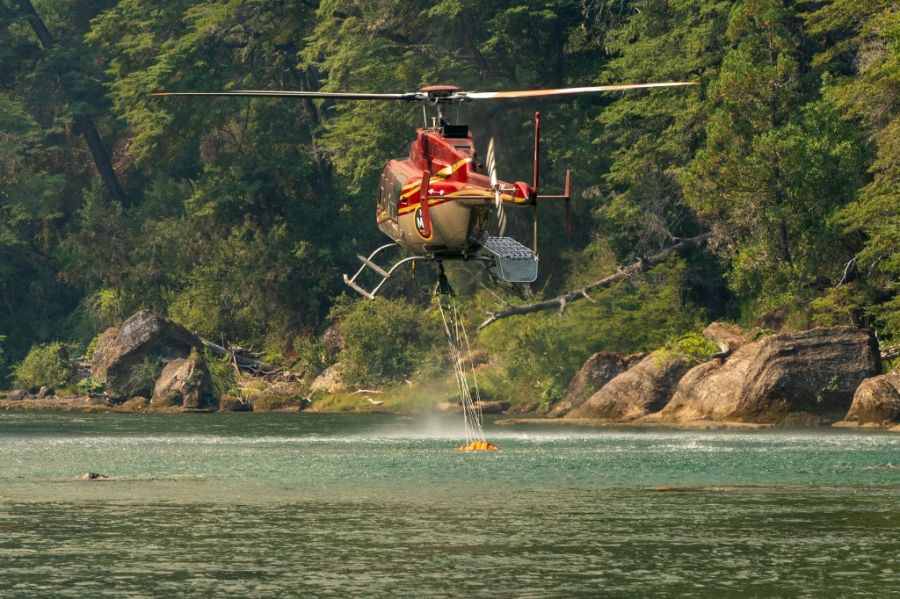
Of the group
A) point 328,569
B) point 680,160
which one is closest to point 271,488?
point 328,569

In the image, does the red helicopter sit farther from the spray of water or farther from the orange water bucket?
the spray of water

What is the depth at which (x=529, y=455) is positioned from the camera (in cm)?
4681

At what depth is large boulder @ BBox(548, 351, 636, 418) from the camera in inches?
2594

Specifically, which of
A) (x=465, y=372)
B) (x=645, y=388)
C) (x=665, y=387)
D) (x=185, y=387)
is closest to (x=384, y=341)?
(x=465, y=372)

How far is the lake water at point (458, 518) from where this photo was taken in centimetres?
2505

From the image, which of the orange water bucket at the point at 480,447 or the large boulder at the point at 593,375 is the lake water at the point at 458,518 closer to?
the orange water bucket at the point at 480,447

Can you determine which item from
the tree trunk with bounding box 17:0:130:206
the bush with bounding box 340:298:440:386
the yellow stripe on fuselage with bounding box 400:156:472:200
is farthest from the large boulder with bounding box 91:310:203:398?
the yellow stripe on fuselage with bounding box 400:156:472:200

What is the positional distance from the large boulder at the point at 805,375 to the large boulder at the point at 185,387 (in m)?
25.9

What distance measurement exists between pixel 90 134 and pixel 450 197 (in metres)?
63.6

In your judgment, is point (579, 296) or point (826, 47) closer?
point (826, 47)

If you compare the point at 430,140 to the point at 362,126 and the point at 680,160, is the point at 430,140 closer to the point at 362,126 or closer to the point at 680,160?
the point at 680,160

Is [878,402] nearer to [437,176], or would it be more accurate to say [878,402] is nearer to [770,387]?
[770,387]

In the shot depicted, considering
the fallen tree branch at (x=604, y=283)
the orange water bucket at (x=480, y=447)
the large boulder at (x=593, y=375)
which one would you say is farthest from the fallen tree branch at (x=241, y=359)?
Answer: the orange water bucket at (x=480, y=447)

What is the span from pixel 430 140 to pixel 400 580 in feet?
48.9
